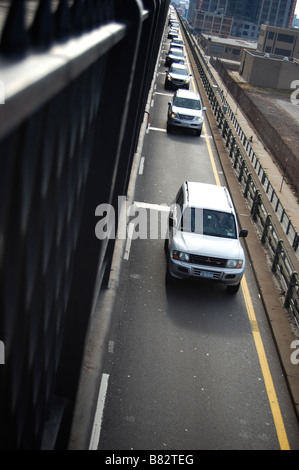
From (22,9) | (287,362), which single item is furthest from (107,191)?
(287,362)

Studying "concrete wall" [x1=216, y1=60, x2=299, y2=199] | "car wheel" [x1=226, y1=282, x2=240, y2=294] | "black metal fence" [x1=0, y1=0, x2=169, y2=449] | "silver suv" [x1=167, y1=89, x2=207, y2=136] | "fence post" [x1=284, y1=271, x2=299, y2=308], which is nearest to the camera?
"black metal fence" [x1=0, y1=0, x2=169, y2=449]

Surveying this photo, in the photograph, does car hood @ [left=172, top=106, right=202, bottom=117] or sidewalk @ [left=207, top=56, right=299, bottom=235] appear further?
sidewalk @ [left=207, top=56, right=299, bottom=235]

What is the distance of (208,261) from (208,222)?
3.65 feet

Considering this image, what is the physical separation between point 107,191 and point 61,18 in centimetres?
163

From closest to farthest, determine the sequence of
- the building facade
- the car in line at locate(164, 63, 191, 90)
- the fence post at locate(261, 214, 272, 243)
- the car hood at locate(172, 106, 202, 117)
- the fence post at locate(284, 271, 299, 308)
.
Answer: the fence post at locate(284, 271, 299, 308) < the fence post at locate(261, 214, 272, 243) < the car hood at locate(172, 106, 202, 117) < the car in line at locate(164, 63, 191, 90) < the building facade

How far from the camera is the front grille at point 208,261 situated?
11391mm

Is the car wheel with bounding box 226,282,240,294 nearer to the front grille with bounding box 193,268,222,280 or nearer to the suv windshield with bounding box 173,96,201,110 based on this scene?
the front grille with bounding box 193,268,222,280

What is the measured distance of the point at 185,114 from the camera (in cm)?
2677

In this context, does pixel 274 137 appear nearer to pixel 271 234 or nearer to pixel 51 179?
pixel 271 234

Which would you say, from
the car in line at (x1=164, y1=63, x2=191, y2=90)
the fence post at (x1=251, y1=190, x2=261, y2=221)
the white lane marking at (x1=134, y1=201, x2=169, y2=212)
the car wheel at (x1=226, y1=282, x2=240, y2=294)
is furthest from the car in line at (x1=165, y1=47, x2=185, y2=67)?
the car wheel at (x1=226, y1=282, x2=240, y2=294)

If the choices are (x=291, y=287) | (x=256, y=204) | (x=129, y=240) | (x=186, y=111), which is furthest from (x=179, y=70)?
(x=291, y=287)

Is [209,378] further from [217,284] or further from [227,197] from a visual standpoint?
[227,197]

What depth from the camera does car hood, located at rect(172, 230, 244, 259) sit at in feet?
37.4

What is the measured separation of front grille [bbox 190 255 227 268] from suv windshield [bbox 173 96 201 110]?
1739cm
